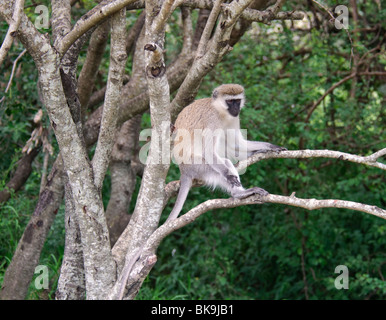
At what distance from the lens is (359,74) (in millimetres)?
6359

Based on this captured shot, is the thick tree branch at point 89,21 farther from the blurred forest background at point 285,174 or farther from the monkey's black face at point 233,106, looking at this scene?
the blurred forest background at point 285,174

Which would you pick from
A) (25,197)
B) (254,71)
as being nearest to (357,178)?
(254,71)

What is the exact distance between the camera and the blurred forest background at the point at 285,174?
6105 millimetres

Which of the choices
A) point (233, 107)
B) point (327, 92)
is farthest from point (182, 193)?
point (327, 92)

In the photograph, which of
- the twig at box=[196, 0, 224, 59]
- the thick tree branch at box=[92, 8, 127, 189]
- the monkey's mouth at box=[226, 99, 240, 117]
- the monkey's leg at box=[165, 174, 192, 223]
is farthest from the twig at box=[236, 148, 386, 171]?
the thick tree branch at box=[92, 8, 127, 189]

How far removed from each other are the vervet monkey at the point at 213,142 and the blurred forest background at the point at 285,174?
0.89 meters

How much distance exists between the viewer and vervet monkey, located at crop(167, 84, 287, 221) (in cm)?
444

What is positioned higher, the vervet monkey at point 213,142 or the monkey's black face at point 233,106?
the monkey's black face at point 233,106

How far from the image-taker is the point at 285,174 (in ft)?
20.9

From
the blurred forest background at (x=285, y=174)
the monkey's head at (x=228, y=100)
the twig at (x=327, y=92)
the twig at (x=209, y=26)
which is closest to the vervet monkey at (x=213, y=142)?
the monkey's head at (x=228, y=100)

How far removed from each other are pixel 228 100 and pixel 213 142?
426 mm

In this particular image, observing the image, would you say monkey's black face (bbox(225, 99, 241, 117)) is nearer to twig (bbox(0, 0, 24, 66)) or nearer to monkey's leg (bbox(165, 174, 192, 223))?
monkey's leg (bbox(165, 174, 192, 223))

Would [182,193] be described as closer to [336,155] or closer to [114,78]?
[114,78]

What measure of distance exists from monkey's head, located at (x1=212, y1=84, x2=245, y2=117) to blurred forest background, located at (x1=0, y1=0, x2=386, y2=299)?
40.0 inches
